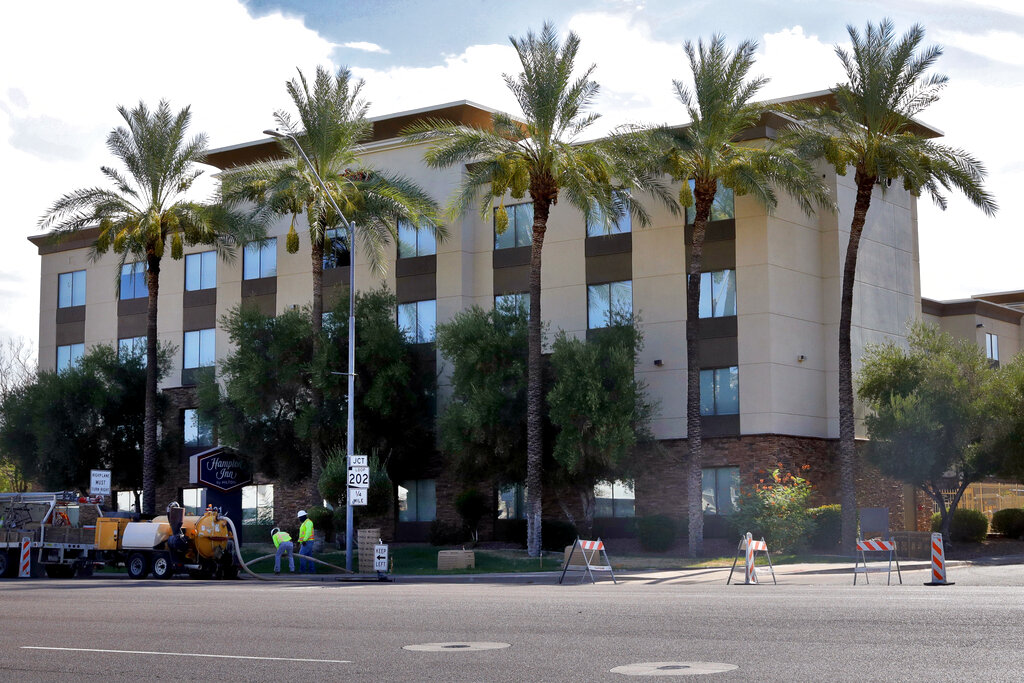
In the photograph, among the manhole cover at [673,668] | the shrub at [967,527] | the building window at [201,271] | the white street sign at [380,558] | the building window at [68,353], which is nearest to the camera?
the manhole cover at [673,668]

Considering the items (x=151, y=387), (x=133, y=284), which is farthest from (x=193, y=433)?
(x=133, y=284)

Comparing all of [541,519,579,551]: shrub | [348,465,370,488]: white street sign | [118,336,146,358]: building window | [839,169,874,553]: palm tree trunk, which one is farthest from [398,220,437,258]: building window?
[348,465,370,488]: white street sign

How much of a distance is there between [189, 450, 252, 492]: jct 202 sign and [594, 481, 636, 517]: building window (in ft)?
46.0

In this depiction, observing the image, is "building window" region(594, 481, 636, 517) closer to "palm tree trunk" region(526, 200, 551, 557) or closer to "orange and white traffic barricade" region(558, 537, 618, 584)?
"palm tree trunk" region(526, 200, 551, 557)

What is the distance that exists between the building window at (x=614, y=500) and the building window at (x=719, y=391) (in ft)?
12.8

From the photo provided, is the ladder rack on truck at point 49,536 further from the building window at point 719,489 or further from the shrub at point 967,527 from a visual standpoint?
the shrub at point 967,527

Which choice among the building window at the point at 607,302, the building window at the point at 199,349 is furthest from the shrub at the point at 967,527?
the building window at the point at 199,349

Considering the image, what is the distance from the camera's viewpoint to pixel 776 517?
36.4 metres

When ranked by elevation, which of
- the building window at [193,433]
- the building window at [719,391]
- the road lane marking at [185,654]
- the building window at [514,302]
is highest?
the building window at [514,302]

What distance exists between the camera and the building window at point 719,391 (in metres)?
42.2

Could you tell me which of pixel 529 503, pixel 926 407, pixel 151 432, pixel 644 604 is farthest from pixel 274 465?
pixel 644 604

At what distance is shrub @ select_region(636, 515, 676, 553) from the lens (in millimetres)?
39531

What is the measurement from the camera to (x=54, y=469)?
50719 millimetres

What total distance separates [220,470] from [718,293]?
789 inches
